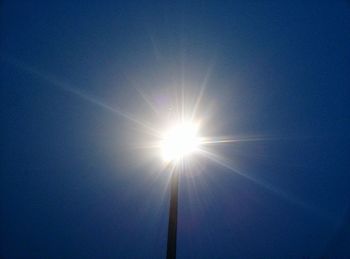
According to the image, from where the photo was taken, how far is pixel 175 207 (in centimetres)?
388

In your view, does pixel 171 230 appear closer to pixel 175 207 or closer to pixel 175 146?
pixel 175 207

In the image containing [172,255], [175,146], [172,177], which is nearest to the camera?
[172,255]

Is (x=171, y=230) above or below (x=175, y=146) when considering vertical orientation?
below

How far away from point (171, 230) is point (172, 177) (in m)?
0.77

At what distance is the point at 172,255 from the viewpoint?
377cm

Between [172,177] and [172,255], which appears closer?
[172,255]

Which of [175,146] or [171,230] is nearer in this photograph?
[171,230]

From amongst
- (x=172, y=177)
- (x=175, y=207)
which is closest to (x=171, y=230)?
(x=175, y=207)

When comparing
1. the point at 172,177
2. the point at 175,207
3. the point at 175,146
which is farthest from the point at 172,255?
the point at 175,146

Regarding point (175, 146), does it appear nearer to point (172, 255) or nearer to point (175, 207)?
point (175, 207)

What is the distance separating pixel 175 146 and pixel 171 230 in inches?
55.1

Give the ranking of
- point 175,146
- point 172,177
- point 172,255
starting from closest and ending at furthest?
1. point 172,255
2. point 172,177
3. point 175,146

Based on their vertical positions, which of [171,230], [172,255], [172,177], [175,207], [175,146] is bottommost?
[172,255]

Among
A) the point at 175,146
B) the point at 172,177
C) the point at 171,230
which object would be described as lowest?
the point at 171,230
